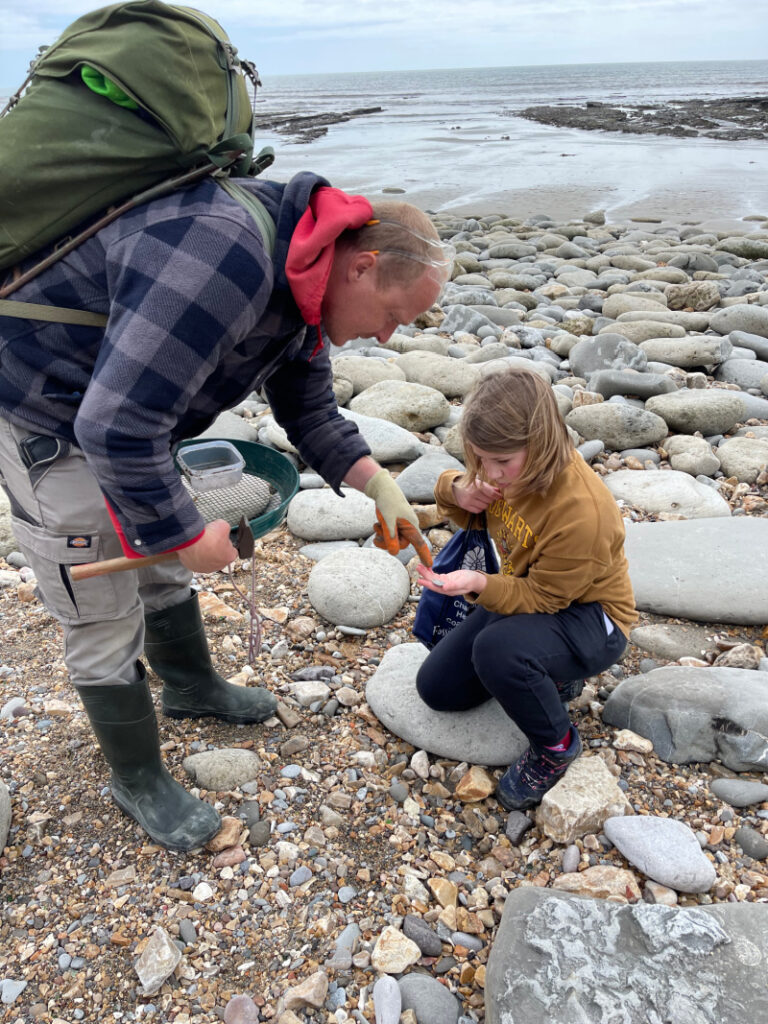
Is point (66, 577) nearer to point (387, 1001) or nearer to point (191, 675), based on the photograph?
point (191, 675)

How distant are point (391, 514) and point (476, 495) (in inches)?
11.7

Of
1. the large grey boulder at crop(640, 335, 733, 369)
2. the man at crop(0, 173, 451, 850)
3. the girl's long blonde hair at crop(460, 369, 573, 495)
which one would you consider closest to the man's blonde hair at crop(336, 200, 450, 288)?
the man at crop(0, 173, 451, 850)

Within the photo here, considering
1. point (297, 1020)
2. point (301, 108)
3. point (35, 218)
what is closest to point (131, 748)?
point (297, 1020)

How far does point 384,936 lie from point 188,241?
1.76 m

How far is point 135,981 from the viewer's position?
1952 millimetres

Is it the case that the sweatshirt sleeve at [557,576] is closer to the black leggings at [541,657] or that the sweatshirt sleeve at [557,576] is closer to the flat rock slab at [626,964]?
the black leggings at [541,657]

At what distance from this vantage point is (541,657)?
2.28m

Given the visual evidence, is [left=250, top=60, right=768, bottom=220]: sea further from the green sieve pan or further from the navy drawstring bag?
the navy drawstring bag

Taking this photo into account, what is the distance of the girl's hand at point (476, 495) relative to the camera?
99.5 inches

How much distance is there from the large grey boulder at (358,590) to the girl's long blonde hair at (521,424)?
120 centimetres

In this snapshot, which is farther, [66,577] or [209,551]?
[66,577]

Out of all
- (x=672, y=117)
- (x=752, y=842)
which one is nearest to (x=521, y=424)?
(x=752, y=842)

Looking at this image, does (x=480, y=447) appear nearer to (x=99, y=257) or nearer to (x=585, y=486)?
(x=585, y=486)

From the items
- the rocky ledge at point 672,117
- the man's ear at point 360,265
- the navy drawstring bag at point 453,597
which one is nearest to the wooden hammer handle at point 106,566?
the man's ear at point 360,265
